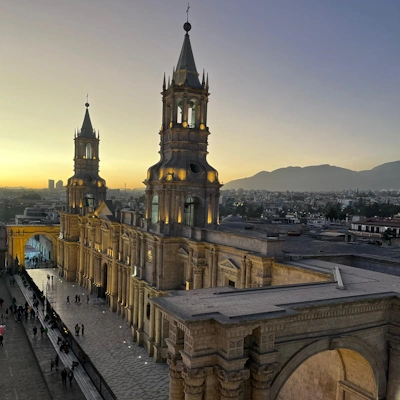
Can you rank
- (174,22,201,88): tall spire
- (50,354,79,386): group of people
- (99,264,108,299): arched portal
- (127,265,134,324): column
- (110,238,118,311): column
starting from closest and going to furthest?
(50,354,79,386): group of people
(174,22,201,88): tall spire
(127,265,134,324): column
(110,238,118,311): column
(99,264,108,299): arched portal

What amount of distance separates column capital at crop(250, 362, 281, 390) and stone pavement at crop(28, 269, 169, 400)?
11179mm

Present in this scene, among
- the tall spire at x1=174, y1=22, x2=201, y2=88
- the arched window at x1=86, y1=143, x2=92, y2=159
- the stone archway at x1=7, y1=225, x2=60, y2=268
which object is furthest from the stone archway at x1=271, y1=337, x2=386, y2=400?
the stone archway at x1=7, y1=225, x2=60, y2=268

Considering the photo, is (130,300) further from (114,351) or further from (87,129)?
(87,129)

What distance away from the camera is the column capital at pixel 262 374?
9562 mm

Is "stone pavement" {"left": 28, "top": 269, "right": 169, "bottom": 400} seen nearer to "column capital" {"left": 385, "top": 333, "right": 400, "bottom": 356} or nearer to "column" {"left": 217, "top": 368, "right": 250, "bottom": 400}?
"column" {"left": 217, "top": 368, "right": 250, "bottom": 400}

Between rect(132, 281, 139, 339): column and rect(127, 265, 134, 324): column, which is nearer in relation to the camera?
rect(132, 281, 139, 339): column

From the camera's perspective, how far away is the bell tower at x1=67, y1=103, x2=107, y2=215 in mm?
44500

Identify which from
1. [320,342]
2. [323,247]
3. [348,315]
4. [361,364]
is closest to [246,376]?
[320,342]

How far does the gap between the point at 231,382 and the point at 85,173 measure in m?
39.1

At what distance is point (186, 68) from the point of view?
2606 cm

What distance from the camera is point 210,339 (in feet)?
31.1

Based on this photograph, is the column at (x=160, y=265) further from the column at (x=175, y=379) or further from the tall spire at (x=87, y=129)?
the tall spire at (x=87, y=129)

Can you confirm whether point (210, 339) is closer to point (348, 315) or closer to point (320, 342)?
point (320, 342)

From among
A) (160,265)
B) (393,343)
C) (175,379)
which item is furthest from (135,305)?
(393,343)
